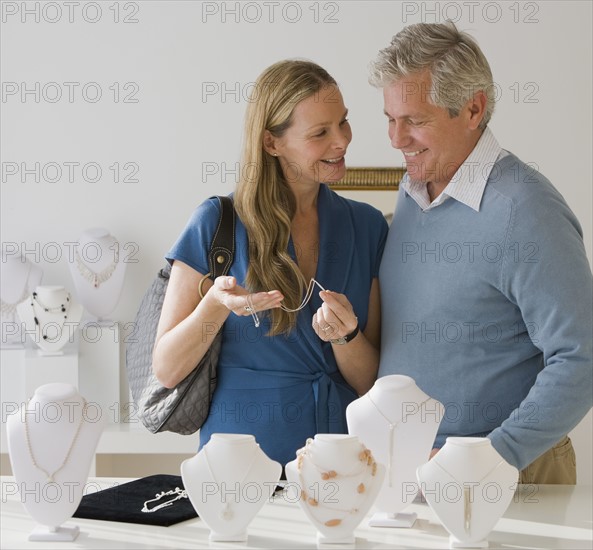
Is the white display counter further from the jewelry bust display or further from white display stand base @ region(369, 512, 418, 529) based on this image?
the jewelry bust display

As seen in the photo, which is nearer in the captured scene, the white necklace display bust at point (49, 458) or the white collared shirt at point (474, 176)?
the white necklace display bust at point (49, 458)

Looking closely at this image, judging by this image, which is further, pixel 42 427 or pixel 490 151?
pixel 490 151

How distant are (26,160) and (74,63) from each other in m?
0.40

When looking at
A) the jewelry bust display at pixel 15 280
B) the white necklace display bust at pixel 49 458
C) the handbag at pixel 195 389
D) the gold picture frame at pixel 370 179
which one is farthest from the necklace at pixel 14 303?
the white necklace display bust at pixel 49 458

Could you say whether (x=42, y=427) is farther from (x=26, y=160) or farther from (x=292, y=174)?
(x=26, y=160)

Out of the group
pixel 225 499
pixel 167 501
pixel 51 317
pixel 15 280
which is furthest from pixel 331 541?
pixel 15 280

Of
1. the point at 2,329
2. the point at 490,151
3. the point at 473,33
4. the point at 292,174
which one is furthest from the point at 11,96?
the point at 490,151

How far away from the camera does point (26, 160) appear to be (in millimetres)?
3785

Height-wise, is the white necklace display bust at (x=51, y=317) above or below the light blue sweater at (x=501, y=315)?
below

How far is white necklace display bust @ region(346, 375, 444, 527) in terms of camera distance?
166 centimetres

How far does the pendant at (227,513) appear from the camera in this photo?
5.13 feet

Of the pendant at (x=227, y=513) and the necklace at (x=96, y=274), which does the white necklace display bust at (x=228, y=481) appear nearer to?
the pendant at (x=227, y=513)

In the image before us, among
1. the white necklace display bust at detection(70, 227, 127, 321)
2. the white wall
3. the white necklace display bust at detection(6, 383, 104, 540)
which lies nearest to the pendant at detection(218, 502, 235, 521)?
the white necklace display bust at detection(6, 383, 104, 540)

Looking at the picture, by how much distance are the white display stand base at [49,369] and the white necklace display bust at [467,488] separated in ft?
7.06
